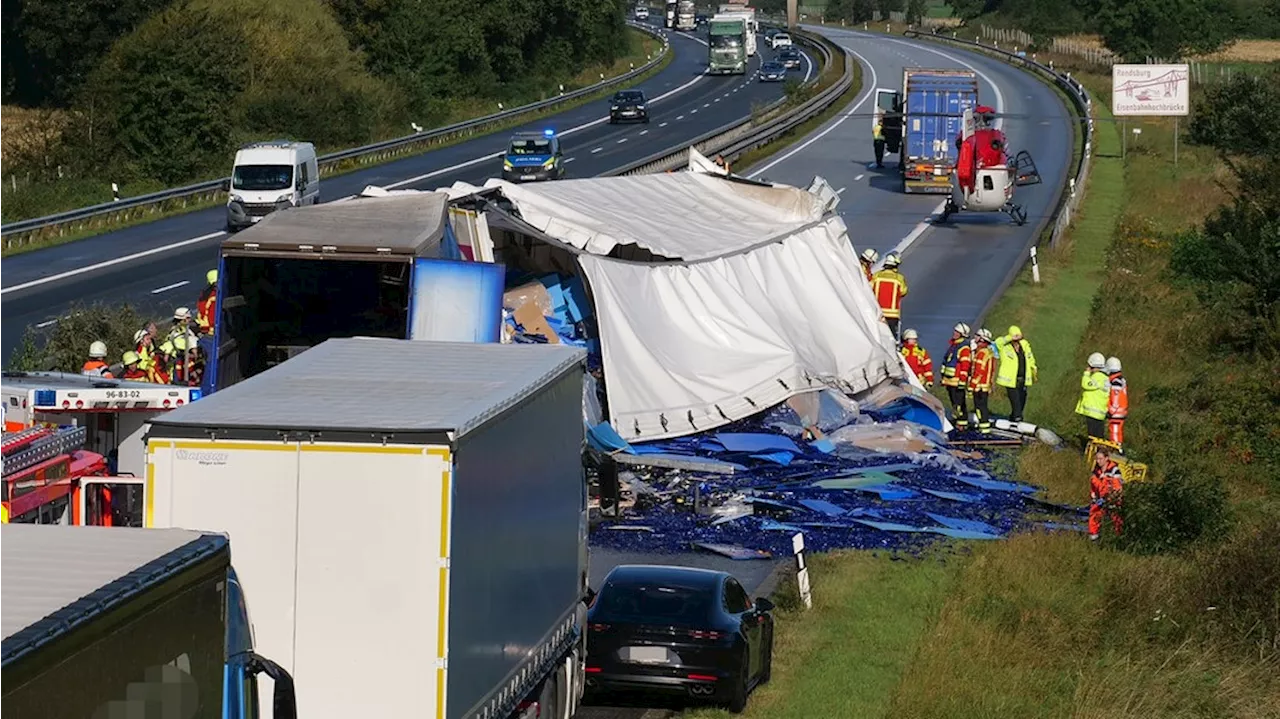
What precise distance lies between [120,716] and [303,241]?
12.9 metres

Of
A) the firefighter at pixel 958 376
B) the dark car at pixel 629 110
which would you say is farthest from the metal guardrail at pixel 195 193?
the firefighter at pixel 958 376

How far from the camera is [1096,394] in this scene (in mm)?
24438

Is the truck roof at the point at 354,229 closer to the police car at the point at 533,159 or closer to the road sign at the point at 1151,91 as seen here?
the police car at the point at 533,159

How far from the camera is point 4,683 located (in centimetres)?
605

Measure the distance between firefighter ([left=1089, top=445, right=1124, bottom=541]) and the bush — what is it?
47.5ft

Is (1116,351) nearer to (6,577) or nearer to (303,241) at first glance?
(303,241)

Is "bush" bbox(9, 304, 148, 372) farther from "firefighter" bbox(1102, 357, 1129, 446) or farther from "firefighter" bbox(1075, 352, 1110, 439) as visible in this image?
"firefighter" bbox(1102, 357, 1129, 446)

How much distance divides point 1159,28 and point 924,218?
188ft

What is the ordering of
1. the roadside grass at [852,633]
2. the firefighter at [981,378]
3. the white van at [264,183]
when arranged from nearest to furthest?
the roadside grass at [852,633], the firefighter at [981,378], the white van at [264,183]

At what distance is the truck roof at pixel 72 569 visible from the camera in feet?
21.1

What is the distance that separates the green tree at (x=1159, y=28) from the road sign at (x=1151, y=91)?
3861 cm

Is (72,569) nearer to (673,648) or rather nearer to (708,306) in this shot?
(673,648)

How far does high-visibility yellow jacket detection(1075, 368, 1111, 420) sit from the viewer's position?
24.4m

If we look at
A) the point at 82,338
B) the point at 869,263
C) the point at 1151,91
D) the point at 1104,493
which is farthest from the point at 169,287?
the point at 1151,91
